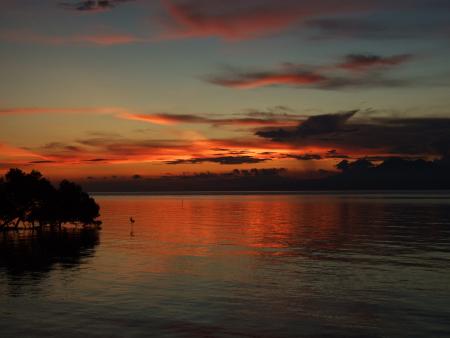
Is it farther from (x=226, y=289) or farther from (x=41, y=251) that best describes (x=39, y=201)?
(x=226, y=289)

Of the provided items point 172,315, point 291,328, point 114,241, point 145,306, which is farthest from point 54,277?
point 114,241

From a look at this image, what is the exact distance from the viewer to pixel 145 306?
155ft

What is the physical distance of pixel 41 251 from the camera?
89312 millimetres

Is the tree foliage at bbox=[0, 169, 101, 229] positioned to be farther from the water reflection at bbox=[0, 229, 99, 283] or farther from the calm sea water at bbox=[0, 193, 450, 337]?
the calm sea water at bbox=[0, 193, 450, 337]

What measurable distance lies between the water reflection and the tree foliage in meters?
4.21

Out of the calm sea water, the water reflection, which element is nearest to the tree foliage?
the water reflection

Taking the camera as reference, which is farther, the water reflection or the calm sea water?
the water reflection

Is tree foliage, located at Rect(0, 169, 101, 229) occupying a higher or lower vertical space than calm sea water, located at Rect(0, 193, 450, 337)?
higher

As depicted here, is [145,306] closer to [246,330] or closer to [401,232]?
[246,330]

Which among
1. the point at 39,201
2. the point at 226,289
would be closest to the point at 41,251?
the point at 39,201

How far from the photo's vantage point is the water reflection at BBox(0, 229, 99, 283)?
224 ft

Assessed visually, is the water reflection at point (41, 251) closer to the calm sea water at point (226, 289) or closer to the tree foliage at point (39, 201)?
the calm sea water at point (226, 289)

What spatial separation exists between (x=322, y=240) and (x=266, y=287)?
53.6 metres

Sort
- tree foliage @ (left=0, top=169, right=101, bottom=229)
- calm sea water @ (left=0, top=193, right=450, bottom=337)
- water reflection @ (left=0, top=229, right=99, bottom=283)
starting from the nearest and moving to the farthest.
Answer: calm sea water @ (left=0, top=193, right=450, bottom=337), water reflection @ (left=0, top=229, right=99, bottom=283), tree foliage @ (left=0, top=169, right=101, bottom=229)
